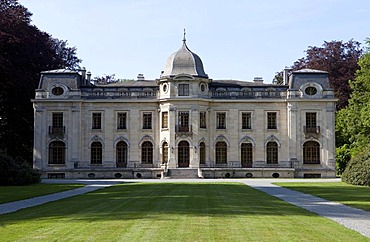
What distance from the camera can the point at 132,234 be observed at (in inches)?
442

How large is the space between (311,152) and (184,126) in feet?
31.6

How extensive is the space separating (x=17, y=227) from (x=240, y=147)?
35870 millimetres

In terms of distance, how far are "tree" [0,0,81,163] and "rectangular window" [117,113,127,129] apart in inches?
268

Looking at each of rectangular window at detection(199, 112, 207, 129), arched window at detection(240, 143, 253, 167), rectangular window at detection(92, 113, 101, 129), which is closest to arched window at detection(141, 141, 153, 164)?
rectangular window at detection(92, 113, 101, 129)

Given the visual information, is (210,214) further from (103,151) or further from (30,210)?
(103,151)

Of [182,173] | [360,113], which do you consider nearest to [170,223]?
[182,173]

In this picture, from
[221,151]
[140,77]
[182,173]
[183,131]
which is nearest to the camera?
[182,173]

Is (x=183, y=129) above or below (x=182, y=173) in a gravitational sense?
above

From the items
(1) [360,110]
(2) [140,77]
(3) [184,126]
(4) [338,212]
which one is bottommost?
(4) [338,212]

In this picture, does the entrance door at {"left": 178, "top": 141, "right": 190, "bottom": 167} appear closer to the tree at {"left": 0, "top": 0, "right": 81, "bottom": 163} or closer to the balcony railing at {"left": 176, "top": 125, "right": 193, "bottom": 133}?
the balcony railing at {"left": 176, "top": 125, "right": 193, "bottom": 133}

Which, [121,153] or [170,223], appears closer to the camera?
[170,223]

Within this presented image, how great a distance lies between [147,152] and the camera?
47938 mm

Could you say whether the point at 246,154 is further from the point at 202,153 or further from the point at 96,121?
the point at 96,121

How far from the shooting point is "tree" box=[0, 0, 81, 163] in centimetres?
4338
